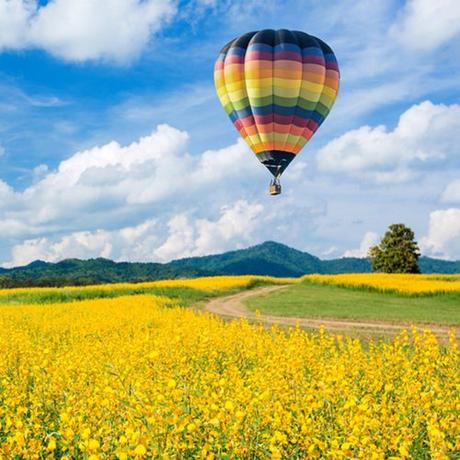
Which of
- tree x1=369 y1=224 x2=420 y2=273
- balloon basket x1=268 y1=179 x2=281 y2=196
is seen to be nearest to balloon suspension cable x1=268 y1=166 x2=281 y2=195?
balloon basket x1=268 y1=179 x2=281 y2=196

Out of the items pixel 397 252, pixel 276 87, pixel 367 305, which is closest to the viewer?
pixel 276 87

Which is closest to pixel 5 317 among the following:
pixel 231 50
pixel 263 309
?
pixel 263 309

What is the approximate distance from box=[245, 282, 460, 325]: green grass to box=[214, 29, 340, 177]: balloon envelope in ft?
27.9

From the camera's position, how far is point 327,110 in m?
30.7

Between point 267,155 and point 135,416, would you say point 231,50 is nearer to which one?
point 267,155

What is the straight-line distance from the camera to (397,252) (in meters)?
71.9

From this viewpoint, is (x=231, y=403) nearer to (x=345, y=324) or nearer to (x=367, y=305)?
(x=345, y=324)

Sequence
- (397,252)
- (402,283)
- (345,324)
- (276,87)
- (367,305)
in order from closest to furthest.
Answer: (345,324) → (276,87) → (367,305) → (402,283) → (397,252)

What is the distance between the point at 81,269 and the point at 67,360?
121081 millimetres

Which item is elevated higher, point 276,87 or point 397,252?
point 276,87

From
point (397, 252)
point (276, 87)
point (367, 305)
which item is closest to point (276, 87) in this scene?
point (276, 87)

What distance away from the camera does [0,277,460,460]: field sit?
452 centimetres

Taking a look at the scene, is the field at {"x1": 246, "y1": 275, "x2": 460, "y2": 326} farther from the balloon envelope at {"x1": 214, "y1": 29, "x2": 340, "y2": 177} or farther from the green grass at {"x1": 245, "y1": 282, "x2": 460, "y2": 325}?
the balloon envelope at {"x1": 214, "y1": 29, "x2": 340, "y2": 177}

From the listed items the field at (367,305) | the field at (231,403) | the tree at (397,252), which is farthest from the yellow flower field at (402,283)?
the field at (231,403)
